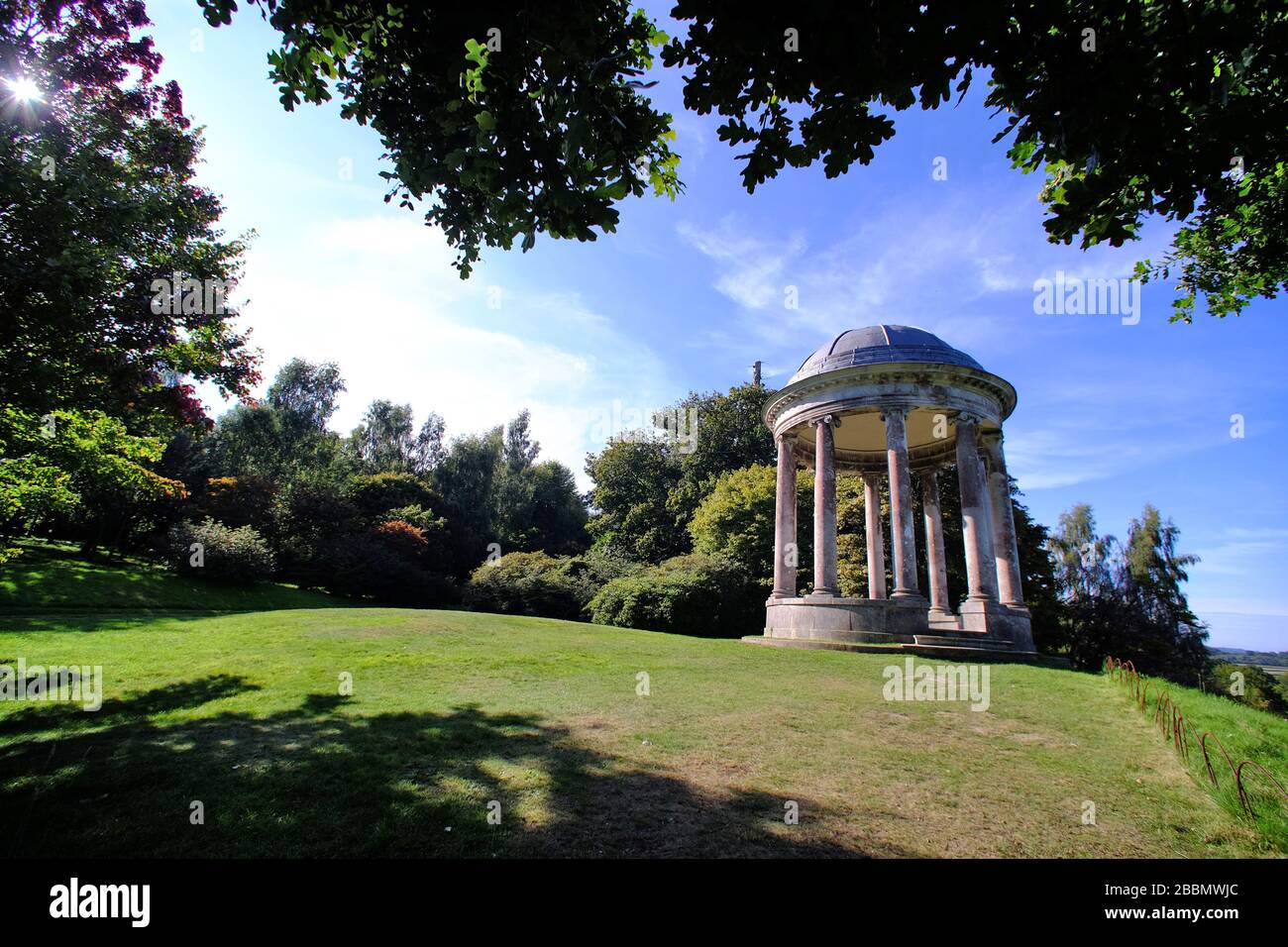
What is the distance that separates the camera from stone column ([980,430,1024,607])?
19938mm

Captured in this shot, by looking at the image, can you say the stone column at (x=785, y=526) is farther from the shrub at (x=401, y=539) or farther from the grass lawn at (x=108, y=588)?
the shrub at (x=401, y=539)

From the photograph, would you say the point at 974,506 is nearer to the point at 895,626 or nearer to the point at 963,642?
the point at 963,642

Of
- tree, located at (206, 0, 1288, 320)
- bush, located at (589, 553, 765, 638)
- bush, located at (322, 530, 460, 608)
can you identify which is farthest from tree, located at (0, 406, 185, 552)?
bush, located at (322, 530, 460, 608)

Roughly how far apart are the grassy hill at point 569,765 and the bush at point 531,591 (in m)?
20.7

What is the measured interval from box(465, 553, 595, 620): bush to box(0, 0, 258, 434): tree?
22422mm

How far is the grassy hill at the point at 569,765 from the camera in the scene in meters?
4.12

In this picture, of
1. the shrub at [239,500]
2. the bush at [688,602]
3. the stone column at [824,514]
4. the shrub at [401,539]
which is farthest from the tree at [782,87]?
the shrub at [401,539]

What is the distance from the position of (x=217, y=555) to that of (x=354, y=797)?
91.6ft

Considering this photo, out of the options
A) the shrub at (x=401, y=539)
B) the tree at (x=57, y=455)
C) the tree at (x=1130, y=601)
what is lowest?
the tree at (x=1130, y=601)

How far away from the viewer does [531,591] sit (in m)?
32.0
